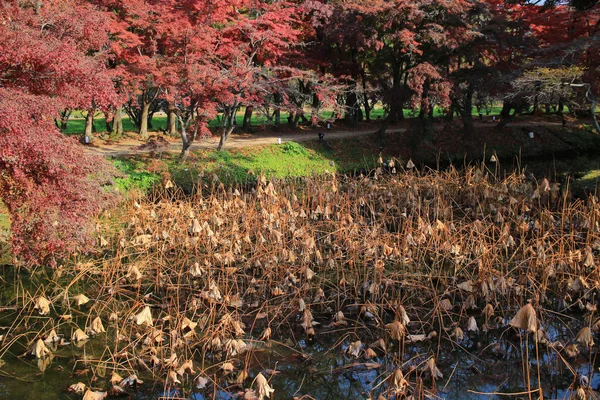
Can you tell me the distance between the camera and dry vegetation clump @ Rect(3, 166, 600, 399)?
6.93 metres

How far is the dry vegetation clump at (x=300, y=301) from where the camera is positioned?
6.93 m

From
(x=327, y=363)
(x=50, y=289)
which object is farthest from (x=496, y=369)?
(x=50, y=289)

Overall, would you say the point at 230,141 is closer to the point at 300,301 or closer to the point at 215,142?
the point at 215,142

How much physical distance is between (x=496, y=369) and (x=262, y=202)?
6171 millimetres

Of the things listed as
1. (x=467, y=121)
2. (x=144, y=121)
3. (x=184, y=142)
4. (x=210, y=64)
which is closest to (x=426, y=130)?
(x=467, y=121)

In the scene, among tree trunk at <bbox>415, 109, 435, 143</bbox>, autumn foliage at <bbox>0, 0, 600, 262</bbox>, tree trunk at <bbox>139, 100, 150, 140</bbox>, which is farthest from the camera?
A: tree trunk at <bbox>415, 109, 435, 143</bbox>

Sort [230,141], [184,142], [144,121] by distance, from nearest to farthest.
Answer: [184,142] → [230,141] → [144,121]

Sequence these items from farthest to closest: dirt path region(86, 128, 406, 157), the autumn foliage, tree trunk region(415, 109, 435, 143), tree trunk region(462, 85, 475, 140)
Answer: tree trunk region(462, 85, 475, 140), tree trunk region(415, 109, 435, 143), dirt path region(86, 128, 406, 157), the autumn foliage

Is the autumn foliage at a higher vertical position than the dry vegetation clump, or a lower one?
higher

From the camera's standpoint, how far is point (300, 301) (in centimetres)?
779

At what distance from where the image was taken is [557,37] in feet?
78.2

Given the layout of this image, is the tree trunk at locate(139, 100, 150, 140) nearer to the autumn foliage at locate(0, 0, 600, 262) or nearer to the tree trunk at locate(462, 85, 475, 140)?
the autumn foliage at locate(0, 0, 600, 262)

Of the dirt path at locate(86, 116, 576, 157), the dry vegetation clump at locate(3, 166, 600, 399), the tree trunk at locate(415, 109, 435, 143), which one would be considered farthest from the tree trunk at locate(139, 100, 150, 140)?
the dry vegetation clump at locate(3, 166, 600, 399)

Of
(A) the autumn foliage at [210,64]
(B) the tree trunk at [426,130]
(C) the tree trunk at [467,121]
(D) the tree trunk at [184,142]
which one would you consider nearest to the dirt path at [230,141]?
(D) the tree trunk at [184,142]
